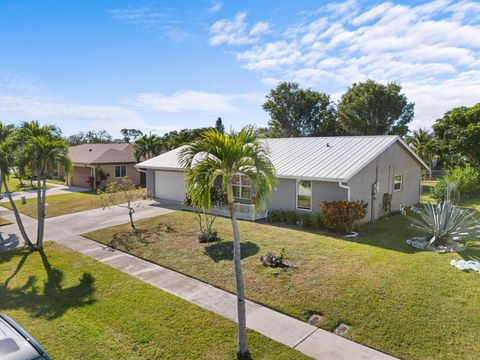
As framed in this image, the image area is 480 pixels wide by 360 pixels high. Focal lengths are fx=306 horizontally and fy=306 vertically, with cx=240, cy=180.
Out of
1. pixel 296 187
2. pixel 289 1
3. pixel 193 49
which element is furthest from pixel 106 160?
pixel 289 1

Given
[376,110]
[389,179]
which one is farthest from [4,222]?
[376,110]

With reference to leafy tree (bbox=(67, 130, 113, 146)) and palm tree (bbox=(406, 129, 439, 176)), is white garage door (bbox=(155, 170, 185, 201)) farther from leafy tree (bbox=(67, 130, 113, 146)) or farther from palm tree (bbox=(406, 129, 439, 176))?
leafy tree (bbox=(67, 130, 113, 146))

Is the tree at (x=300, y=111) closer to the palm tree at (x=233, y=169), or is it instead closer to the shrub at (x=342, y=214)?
the shrub at (x=342, y=214)

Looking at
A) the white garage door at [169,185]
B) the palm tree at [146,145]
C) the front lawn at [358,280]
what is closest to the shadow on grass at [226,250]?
the front lawn at [358,280]

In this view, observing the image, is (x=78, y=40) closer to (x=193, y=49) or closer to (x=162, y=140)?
(x=193, y=49)

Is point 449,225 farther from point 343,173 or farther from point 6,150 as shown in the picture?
point 6,150

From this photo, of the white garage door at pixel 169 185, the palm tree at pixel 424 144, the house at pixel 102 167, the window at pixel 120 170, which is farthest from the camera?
the palm tree at pixel 424 144

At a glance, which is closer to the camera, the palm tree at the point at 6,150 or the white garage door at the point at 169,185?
the palm tree at the point at 6,150
